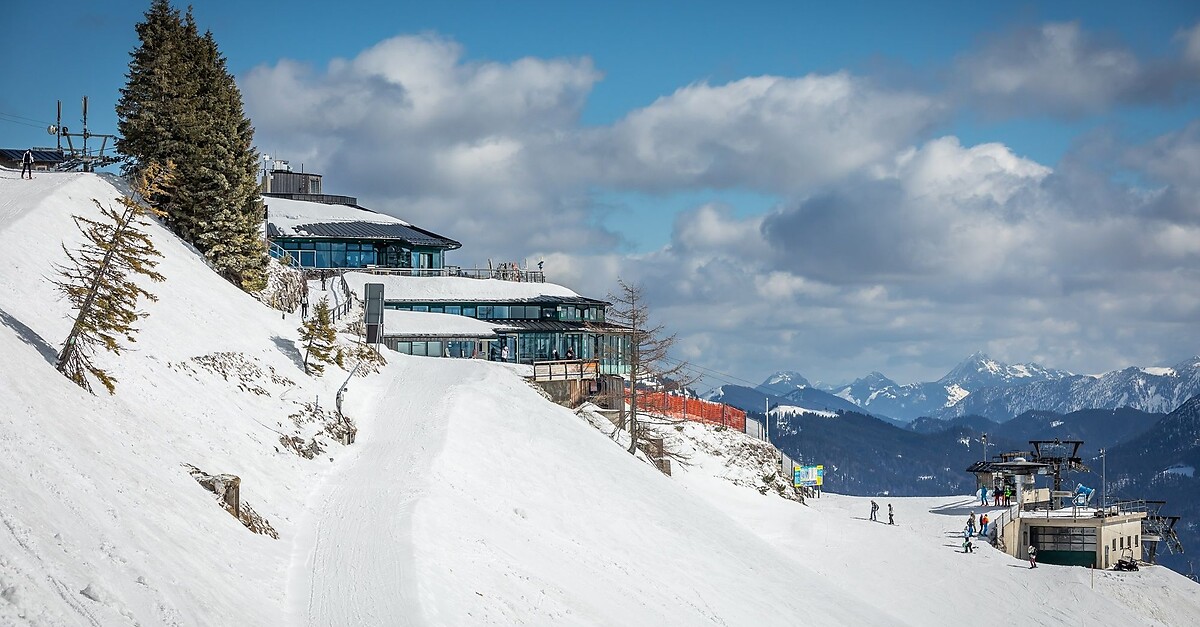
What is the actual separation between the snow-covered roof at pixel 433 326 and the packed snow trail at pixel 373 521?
22802 mm

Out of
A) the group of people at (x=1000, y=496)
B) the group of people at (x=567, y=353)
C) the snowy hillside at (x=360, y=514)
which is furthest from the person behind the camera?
the group of people at (x=1000, y=496)

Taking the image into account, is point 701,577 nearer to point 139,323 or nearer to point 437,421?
point 437,421

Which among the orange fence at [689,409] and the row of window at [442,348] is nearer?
the row of window at [442,348]

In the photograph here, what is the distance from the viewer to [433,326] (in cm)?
7181

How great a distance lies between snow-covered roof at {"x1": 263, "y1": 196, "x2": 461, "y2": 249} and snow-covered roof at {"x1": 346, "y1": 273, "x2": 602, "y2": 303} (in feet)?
18.4

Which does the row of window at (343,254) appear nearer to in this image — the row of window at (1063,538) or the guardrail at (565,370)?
the guardrail at (565,370)

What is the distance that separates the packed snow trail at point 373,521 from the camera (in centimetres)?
2245

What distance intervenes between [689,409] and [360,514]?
46.2 m

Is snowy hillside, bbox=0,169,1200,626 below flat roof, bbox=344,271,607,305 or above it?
below

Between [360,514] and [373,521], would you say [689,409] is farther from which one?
[373,521]

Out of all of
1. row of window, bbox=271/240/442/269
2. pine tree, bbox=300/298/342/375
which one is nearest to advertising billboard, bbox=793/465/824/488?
row of window, bbox=271/240/442/269

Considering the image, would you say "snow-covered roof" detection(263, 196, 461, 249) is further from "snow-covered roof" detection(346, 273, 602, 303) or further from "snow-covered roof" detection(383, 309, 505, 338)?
"snow-covered roof" detection(383, 309, 505, 338)

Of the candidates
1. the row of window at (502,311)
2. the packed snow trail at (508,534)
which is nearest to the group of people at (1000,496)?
the row of window at (502,311)

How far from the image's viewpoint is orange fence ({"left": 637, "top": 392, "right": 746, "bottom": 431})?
71.9 metres
